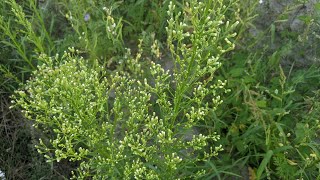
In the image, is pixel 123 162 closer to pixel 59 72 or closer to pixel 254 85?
pixel 59 72

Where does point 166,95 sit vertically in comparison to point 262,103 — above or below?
above

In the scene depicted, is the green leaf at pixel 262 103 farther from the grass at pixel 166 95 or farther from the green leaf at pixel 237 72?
the green leaf at pixel 237 72

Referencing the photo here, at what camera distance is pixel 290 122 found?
3.29m

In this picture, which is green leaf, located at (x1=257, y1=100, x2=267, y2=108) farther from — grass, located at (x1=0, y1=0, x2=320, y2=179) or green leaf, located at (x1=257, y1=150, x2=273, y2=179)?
green leaf, located at (x1=257, y1=150, x2=273, y2=179)

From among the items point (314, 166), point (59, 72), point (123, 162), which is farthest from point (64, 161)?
point (314, 166)

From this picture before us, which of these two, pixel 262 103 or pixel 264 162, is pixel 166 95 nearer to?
pixel 262 103

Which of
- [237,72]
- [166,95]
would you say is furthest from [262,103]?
[166,95]

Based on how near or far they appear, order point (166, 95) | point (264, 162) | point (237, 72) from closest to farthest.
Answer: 1. point (264, 162)
2. point (166, 95)
3. point (237, 72)

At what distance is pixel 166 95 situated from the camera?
302 cm

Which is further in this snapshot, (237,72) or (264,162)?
(237,72)

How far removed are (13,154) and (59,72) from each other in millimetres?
1210

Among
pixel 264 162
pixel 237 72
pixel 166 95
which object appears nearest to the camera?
pixel 264 162

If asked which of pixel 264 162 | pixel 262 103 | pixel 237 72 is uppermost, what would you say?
pixel 237 72

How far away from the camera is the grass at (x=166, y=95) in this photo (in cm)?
282
